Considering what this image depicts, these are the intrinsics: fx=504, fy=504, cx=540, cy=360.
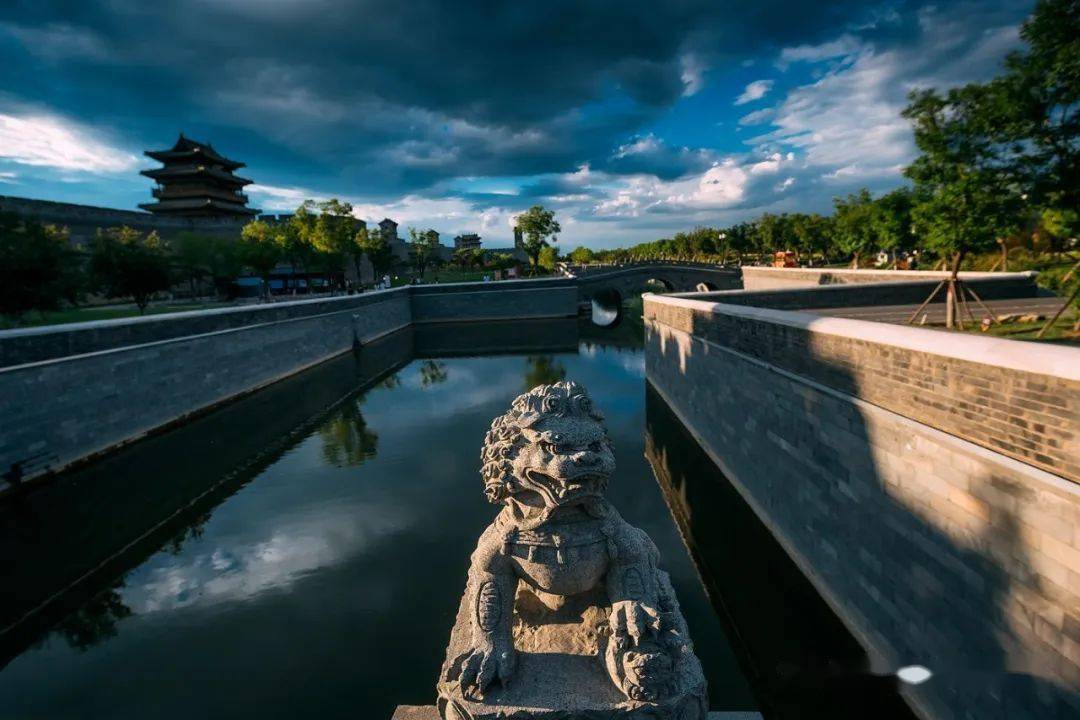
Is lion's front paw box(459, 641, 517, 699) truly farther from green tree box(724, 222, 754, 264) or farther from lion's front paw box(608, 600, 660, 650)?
green tree box(724, 222, 754, 264)

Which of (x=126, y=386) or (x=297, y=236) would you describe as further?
(x=297, y=236)

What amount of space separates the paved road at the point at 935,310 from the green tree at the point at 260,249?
3544 centimetres

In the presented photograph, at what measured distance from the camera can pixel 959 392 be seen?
14.3 feet

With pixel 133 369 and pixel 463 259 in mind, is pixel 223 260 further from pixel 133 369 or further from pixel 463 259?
pixel 463 259

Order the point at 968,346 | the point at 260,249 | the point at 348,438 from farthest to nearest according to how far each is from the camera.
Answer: the point at 260,249, the point at 348,438, the point at 968,346

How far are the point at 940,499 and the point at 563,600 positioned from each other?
11.8 feet

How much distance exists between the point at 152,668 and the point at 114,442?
30.6 feet

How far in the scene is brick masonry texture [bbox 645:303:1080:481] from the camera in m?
3.44

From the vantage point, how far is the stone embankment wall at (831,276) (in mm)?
18439

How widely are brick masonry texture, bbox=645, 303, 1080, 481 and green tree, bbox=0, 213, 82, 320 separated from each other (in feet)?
76.3

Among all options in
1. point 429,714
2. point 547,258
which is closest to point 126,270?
point 429,714

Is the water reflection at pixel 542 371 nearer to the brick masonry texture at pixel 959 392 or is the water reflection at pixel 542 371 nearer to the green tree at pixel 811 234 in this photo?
the brick masonry texture at pixel 959 392

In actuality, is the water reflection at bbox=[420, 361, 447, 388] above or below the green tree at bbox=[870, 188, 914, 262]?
below

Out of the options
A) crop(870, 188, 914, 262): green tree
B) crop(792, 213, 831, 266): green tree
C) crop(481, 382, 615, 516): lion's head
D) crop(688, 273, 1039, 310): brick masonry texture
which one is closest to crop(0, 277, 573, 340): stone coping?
crop(481, 382, 615, 516): lion's head
